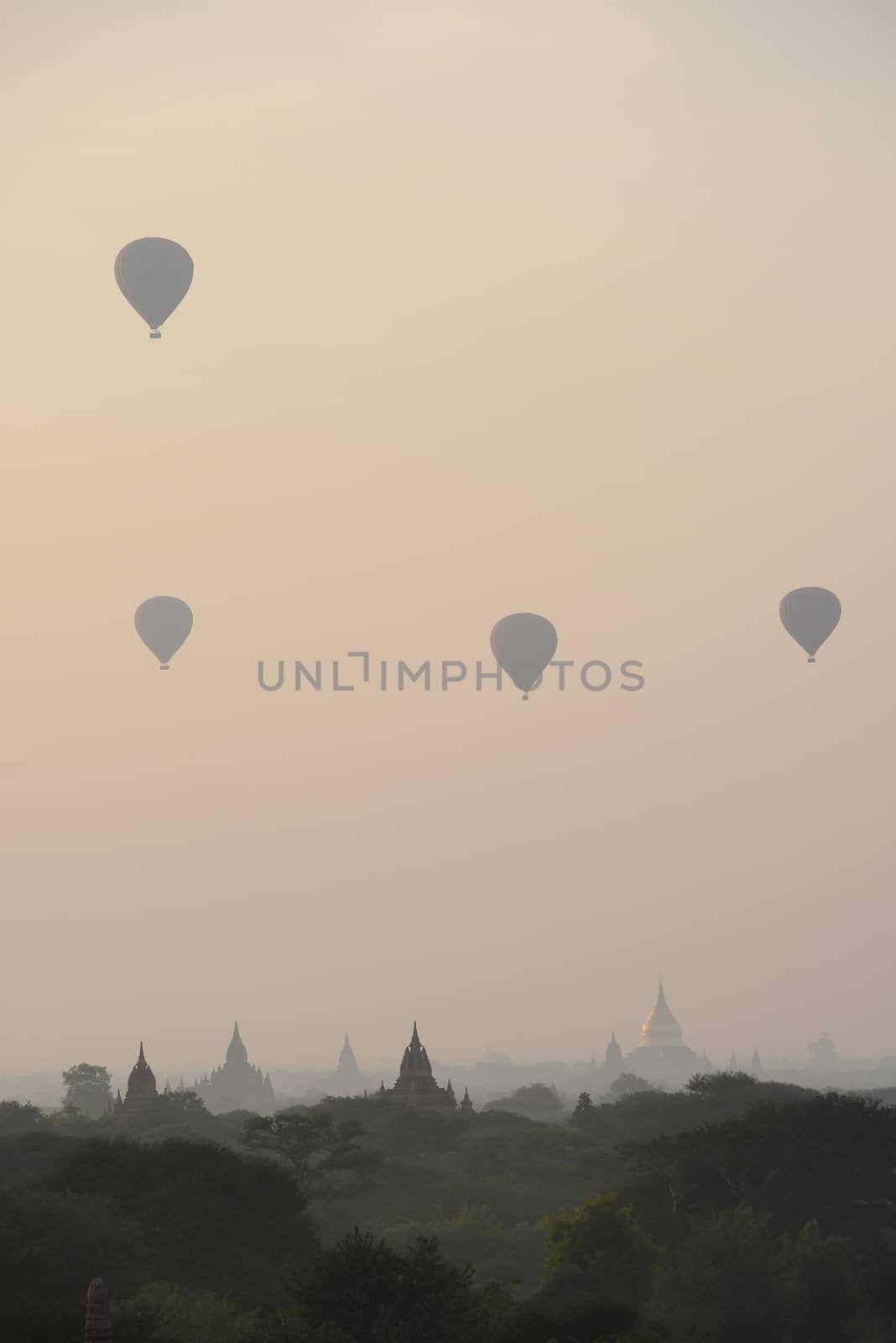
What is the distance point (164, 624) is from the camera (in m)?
134

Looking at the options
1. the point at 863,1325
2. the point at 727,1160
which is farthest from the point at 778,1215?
the point at 863,1325

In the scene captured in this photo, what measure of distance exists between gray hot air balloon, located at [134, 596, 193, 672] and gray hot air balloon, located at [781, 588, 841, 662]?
115 feet

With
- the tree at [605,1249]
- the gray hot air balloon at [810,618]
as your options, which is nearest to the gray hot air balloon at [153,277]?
the gray hot air balloon at [810,618]

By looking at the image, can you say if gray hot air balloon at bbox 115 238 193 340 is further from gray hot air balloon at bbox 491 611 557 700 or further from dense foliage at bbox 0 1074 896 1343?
dense foliage at bbox 0 1074 896 1343

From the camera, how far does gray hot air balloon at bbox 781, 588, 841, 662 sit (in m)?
127

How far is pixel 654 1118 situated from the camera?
11738cm

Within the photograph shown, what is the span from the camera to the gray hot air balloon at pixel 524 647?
132875 mm

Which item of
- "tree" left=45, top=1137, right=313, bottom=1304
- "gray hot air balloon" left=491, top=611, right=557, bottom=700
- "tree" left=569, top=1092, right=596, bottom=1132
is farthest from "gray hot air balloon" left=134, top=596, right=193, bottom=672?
"tree" left=45, top=1137, right=313, bottom=1304

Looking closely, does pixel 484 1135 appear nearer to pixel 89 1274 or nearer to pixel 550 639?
pixel 550 639

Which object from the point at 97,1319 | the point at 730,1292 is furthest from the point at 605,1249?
the point at 97,1319

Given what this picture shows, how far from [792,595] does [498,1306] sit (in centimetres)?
7885

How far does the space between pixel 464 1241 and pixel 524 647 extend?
5886 centimetres

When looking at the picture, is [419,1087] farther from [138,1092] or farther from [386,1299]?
[386,1299]

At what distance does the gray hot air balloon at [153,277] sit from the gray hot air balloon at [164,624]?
2103 cm
